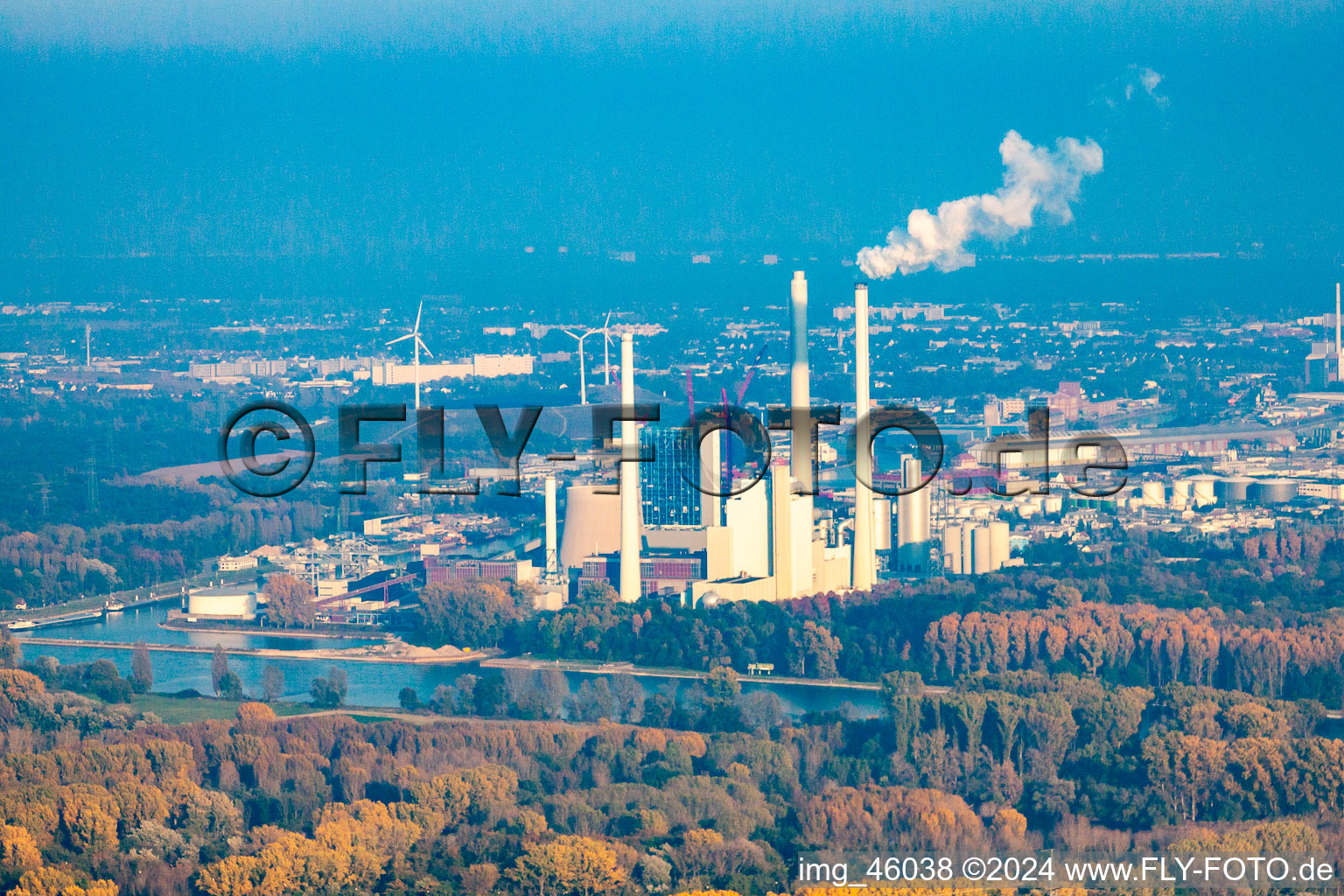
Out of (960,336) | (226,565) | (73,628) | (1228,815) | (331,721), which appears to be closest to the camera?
(1228,815)

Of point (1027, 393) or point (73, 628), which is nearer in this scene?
point (73, 628)

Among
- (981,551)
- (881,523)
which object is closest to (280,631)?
(881,523)

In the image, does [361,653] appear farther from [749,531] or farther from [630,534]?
[749,531]

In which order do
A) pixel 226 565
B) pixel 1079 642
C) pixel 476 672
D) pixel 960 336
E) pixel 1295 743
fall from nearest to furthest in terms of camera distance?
pixel 1295 743 → pixel 1079 642 → pixel 476 672 → pixel 226 565 → pixel 960 336

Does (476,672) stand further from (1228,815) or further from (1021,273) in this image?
(1021,273)

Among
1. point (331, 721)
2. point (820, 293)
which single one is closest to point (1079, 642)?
point (331, 721)

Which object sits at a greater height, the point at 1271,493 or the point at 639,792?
the point at 1271,493

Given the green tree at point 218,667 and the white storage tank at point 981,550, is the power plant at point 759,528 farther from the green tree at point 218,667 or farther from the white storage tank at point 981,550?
the green tree at point 218,667
